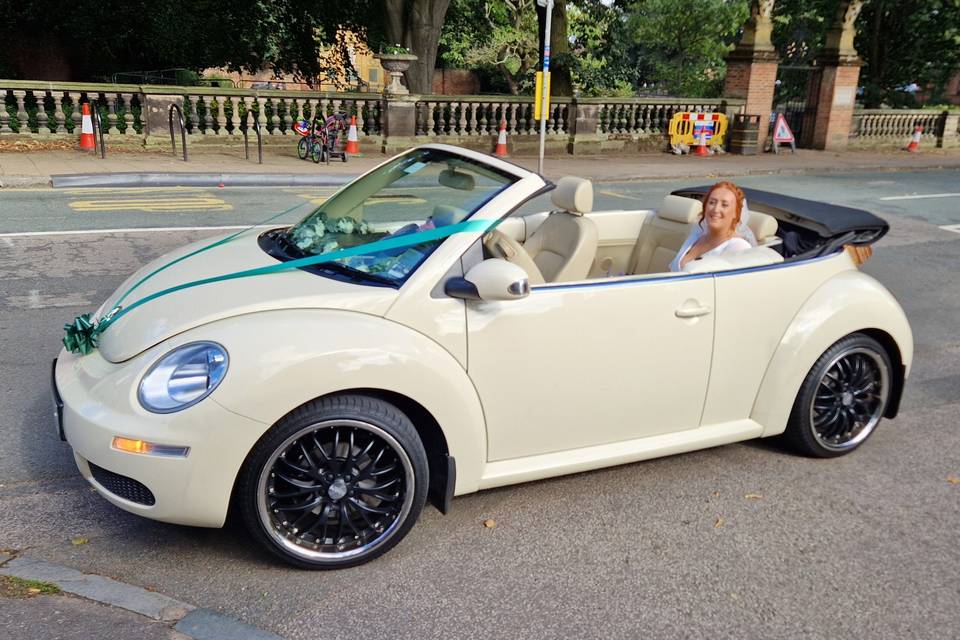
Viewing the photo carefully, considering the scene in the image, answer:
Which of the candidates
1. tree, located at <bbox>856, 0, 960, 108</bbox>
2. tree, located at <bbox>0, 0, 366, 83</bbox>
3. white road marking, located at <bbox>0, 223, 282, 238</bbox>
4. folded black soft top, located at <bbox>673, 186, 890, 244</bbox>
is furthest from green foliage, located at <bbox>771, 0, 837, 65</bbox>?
folded black soft top, located at <bbox>673, 186, 890, 244</bbox>

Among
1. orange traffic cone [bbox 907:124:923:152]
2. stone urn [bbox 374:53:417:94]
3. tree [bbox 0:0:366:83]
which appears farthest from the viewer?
orange traffic cone [bbox 907:124:923:152]

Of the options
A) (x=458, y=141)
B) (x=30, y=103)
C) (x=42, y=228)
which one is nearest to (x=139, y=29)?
(x=30, y=103)

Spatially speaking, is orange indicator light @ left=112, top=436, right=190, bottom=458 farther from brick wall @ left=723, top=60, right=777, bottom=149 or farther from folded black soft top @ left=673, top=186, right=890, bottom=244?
brick wall @ left=723, top=60, right=777, bottom=149

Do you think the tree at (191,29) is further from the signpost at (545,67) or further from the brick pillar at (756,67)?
the signpost at (545,67)

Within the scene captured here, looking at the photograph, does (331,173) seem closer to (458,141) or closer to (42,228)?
(458,141)

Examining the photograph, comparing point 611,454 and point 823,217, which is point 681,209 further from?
point 611,454

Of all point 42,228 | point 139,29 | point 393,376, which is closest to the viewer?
point 393,376

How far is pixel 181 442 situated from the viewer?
9.89 feet

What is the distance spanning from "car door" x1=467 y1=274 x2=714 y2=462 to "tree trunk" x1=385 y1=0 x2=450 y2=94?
60.9 ft

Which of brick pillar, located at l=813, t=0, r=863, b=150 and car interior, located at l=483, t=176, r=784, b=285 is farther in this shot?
brick pillar, located at l=813, t=0, r=863, b=150

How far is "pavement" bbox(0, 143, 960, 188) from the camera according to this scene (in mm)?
13875

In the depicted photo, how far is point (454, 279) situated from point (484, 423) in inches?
23.9

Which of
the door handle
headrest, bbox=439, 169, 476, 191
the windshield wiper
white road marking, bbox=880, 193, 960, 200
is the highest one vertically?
headrest, bbox=439, 169, 476, 191

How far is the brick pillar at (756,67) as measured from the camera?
2405 cm
